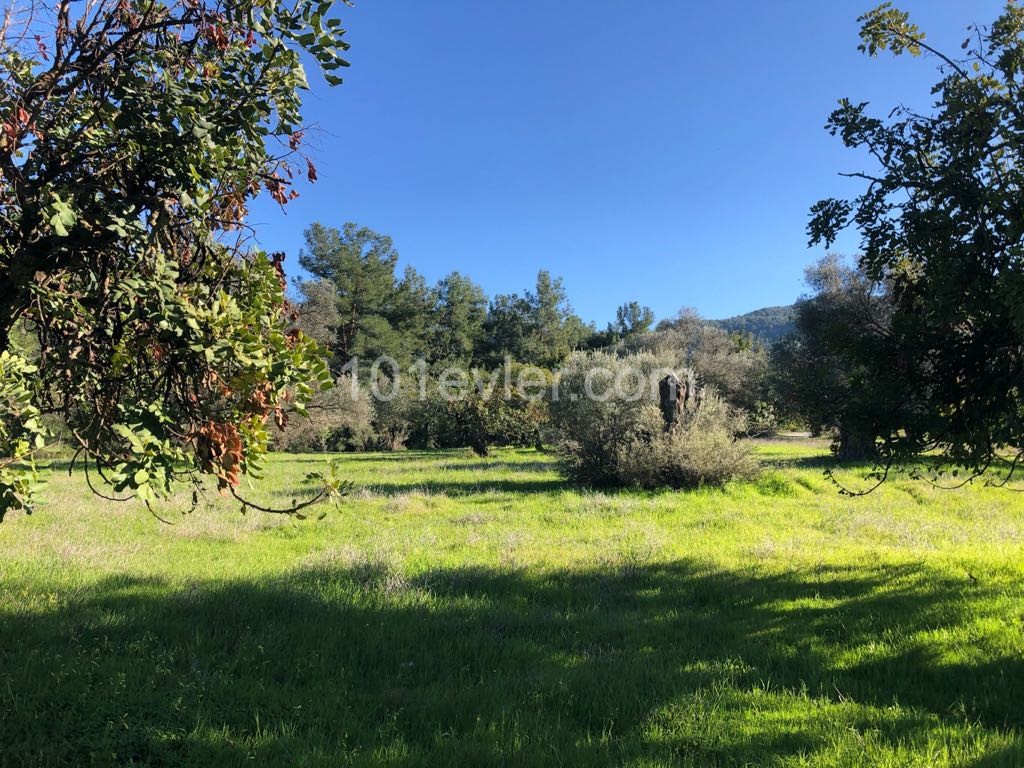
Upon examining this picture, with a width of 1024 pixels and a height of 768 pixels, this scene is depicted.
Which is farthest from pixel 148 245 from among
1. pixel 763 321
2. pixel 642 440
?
pixel 763 321

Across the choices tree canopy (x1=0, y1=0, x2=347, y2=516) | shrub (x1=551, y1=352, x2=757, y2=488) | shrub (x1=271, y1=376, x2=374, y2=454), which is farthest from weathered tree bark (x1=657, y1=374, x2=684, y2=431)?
shrub (x1=271, y1=376, x2=374, y2=454)

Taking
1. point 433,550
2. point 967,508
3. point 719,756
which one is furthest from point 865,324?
point 967,508

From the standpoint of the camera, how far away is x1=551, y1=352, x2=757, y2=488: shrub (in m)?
15.3

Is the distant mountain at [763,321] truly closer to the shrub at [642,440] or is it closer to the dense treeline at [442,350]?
the dense treeline at [442,350]

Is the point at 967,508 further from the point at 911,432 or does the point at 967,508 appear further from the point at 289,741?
the point at 289,741

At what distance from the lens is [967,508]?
12.5 metres

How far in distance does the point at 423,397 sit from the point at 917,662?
3431cm

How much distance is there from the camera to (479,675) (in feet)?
15.3

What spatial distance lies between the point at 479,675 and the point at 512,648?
0.55m

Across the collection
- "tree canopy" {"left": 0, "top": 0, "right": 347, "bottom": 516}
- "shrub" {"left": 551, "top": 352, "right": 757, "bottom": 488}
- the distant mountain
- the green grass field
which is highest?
the distant mountain

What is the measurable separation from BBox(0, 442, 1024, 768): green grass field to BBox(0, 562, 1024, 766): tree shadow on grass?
0.07ft

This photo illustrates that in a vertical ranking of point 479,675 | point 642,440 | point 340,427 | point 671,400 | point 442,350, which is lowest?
point 479,675

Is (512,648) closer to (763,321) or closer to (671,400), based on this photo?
(671,400)

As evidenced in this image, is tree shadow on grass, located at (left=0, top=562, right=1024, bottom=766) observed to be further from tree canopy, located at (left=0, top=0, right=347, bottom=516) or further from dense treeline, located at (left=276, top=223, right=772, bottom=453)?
dense treeline, located at (left=276, top=223, right=772, bottom=453)
